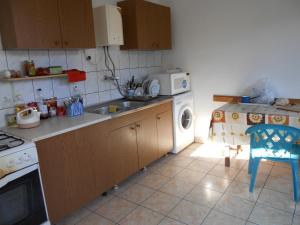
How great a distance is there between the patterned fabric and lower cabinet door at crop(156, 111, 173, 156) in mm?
613

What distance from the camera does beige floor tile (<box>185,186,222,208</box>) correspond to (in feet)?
7.14

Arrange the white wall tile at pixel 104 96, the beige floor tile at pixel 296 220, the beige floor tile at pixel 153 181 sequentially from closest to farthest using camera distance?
the beige floor tile at pixel 296 220
the beige floor tile at pixel 153 181
the white wall tile at pixel 104 96

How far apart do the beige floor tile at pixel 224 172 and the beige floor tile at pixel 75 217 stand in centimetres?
139

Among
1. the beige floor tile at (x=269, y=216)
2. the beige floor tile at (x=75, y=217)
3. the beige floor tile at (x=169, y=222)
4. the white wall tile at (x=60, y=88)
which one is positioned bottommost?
the beige floor tile at (x=75, y=217)

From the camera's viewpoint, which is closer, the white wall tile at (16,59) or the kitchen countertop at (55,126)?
the kitchen countertop at (55,126)

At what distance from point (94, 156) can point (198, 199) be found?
1.03 m

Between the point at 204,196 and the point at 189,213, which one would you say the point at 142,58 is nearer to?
the point at 204,196

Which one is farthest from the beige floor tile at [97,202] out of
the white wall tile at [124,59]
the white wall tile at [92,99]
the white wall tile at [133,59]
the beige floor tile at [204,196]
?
the white wall tile at [133,59]

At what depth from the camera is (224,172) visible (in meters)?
2.69

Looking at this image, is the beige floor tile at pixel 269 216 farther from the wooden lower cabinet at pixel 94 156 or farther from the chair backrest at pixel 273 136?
the wooden lower cabinet at pixel 94 156

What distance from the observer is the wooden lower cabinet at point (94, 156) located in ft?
5.97

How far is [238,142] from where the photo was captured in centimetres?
254

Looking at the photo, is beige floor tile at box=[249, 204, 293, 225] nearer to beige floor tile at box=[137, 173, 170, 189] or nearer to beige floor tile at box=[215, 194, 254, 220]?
beige floor tile at box=[215, 194, 254, 220]

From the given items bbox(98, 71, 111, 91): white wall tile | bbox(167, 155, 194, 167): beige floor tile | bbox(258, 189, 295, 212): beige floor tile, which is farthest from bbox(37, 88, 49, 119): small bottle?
bbox(258, 189, 295, 212): beige floor tile
